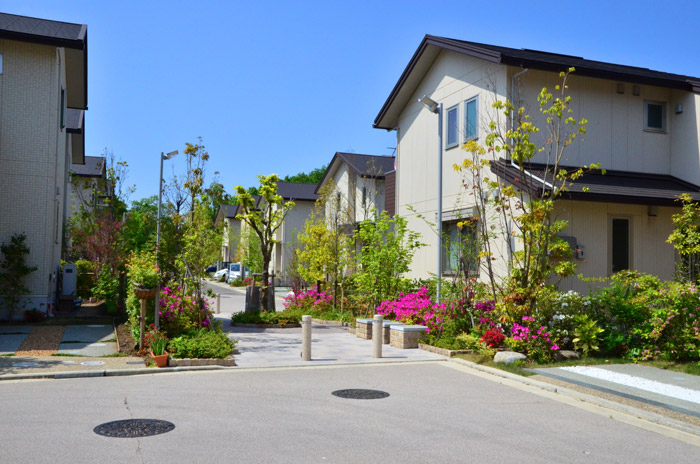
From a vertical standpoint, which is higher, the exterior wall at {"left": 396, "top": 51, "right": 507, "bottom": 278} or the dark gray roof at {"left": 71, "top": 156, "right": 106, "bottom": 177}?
the dark gray roof at {"left": 71, "top": 156, "right": 106, "bottom": 177}

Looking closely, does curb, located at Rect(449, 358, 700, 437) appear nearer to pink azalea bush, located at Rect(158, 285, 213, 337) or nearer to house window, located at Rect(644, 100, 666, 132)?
pink azalea bush, located at Rect(158, 285, 213, 337)

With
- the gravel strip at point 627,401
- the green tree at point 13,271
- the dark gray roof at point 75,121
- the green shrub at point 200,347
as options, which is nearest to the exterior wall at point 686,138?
the gravel strip at point 627,401

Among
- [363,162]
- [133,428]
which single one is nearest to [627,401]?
[133,428]

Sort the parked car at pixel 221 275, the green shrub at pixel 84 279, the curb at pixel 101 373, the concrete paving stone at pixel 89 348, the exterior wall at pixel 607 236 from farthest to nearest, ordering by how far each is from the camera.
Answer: the parked car at pixel 221 275 → the green shrub at pixel 84 279 → the exterior wall at pixel 607 236 → the concrete paving stone at pixel 89 348 → the curb at pixel 101 373

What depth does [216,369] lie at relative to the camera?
1080 cm

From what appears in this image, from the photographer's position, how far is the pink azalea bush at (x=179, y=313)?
12.7m

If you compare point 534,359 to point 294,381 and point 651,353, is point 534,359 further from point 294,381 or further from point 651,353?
point 294,381

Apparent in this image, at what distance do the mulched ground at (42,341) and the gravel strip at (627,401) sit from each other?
935cm

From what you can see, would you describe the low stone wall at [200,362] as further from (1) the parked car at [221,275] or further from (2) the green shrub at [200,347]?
(1) the parked car at [221,275]

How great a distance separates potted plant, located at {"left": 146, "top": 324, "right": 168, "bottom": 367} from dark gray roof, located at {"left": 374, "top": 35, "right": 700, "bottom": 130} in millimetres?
10238

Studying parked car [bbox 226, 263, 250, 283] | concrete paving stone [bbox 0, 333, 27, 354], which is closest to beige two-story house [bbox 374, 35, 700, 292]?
concrete paving stone [bbox 0, 333, 27, 354]

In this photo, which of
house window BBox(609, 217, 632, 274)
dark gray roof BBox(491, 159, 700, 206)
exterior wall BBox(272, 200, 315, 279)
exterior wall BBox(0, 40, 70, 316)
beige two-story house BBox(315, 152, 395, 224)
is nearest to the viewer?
dark gray roof BBox(491, 159, 700, 206)

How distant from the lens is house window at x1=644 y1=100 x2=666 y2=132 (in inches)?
685

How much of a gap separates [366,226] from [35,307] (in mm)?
9696
